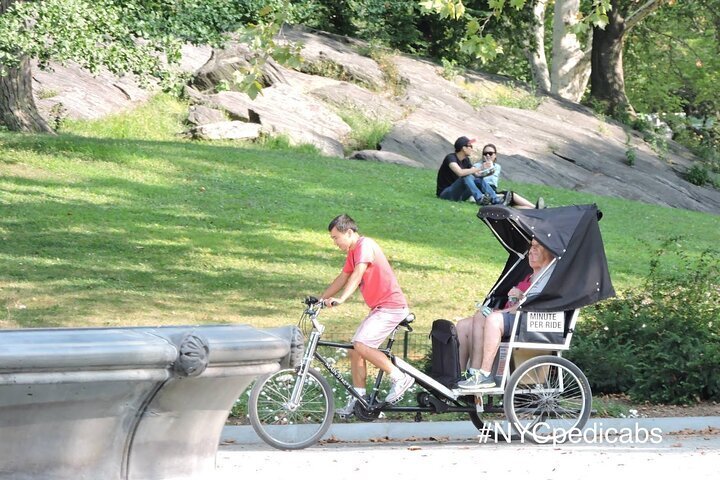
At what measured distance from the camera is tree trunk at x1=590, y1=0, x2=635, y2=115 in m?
39.2

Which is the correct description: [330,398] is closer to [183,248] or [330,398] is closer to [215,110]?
[183,248]

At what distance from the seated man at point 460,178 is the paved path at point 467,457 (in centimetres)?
1192

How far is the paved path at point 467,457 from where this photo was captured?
8.27 metres

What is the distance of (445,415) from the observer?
10.7 meters

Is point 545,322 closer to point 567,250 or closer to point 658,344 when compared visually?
point 567,250

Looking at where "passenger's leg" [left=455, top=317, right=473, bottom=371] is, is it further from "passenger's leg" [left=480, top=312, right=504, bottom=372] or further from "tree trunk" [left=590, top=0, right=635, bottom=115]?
"tree trunk" [left=590, top=0, right=635, bottom=115]

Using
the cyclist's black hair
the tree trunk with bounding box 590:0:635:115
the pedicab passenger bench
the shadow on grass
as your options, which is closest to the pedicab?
the cyclist's black hair

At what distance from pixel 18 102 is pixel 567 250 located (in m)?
16.6

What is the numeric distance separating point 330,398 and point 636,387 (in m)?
3.59

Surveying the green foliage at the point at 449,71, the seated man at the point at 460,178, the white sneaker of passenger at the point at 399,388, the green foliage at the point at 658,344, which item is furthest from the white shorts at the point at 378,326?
the green foliage at the point at 449,71

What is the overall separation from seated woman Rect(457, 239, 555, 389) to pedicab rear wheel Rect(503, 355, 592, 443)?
0.28 meters

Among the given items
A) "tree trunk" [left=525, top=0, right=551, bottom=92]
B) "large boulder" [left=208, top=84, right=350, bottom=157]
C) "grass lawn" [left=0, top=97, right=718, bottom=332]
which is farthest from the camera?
"tree trunk" [left=525, top=0, right=551, bottom=92]

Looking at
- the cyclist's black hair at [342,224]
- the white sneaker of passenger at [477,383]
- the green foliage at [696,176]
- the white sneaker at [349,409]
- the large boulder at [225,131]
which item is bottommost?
the large boulder at [225,131]

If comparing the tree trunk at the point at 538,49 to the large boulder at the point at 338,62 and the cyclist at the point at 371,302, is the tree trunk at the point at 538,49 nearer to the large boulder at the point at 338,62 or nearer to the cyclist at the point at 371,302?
the large boulder at the point at 338,62
